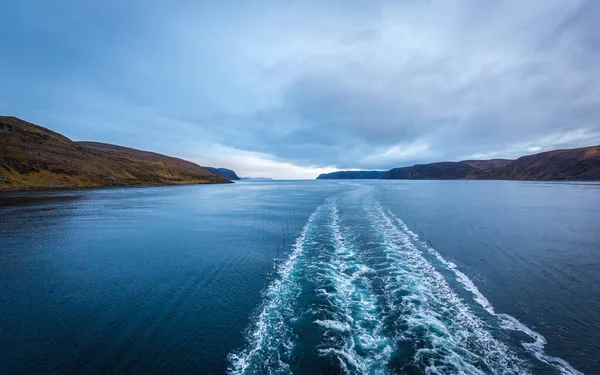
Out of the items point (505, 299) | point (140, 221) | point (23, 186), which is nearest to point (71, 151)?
point (23, 186)

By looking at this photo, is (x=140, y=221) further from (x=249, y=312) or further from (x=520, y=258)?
(x=520, y=258)

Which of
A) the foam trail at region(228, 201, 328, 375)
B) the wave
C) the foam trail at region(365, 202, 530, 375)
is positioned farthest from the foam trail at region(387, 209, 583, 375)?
the foam trail at region(228, 201, 328, 375)

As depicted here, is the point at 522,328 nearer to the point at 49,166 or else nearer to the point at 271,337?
the point at 271,337

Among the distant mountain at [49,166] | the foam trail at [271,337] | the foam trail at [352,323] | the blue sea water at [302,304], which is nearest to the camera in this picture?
the foam trail at [271,337]

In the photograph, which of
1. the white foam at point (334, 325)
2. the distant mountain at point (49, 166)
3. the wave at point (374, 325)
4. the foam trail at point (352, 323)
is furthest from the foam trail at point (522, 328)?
the distant mountain at point (49, 166)

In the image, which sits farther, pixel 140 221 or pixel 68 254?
pixel 140 221

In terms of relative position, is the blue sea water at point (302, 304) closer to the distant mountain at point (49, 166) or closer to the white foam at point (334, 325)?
the white foam at point (334, 325)
